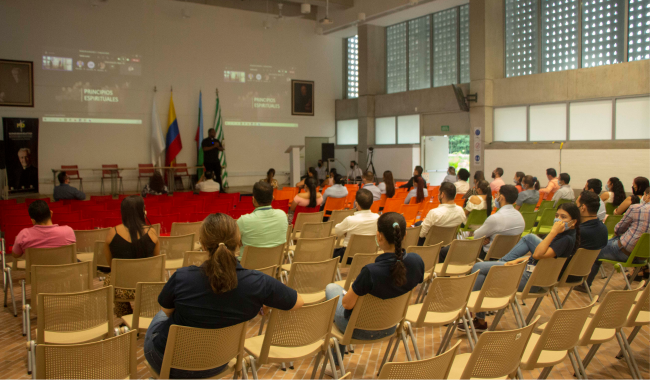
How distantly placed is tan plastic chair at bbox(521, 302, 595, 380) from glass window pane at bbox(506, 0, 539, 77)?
13.9 metres

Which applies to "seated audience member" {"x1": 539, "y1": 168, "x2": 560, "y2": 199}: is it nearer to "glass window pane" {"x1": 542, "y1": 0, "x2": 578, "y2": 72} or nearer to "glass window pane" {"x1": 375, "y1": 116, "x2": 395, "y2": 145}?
"glass window pane" {"x1": 542, "y1": 0, "x2": 578, "y2": 72}

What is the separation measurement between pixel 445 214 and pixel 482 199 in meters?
1.35

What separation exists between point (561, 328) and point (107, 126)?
15.7 metres

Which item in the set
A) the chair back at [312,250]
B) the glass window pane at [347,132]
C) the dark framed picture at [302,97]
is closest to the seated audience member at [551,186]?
the chair back at [312,250]

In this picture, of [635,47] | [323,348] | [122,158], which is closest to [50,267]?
[323,348]

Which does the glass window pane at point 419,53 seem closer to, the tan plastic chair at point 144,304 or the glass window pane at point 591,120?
the glass window pane at point 591,120

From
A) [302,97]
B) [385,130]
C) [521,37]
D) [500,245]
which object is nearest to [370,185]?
[500,245]

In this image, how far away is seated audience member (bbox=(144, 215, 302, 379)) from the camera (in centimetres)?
234

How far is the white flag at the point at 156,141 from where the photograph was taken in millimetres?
16125

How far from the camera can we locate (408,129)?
18.5 metres

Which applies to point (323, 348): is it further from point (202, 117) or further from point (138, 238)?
point (202, 117)

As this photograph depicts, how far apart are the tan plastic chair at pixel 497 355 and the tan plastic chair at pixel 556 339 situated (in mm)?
179

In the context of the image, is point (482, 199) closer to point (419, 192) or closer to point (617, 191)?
point (419, 192)

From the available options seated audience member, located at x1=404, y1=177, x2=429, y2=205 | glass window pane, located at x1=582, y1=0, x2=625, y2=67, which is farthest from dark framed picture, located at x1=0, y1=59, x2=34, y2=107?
glass window pane, located at x1=582, y1=0, x2=625, y2=67
